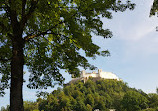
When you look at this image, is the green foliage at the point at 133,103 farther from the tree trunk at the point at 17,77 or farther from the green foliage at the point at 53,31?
the tree trunk at the point at 17,77

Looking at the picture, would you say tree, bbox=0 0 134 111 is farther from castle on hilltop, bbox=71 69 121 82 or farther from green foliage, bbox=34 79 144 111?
castle on hilltop, bbox=71 69 121 82

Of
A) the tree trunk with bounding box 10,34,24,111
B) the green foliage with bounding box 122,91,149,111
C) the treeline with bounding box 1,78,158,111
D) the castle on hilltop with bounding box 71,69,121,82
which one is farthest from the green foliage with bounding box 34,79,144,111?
the tree trunk with bounding box 10,34,24,111

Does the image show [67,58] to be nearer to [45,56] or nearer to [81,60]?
[81,60]

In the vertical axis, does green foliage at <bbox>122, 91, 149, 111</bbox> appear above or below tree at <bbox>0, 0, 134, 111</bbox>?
below

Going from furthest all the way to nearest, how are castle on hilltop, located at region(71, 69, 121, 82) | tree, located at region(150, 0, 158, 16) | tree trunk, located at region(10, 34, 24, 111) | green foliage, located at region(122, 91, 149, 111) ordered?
castle on hilltop, located at region(71, 69, 121, 82)
green foliage, located at region(122, 91, 149, 111)
tree, located at region(150, 0, 158, 16)
tree trunk, located at region(10, 34, 24, 111)

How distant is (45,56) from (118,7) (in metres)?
4.82

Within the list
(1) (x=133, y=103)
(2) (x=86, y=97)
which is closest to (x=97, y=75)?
(2) (x=86, y=97)

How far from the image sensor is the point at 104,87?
136 m

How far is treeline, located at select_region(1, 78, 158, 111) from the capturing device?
63.1 metres

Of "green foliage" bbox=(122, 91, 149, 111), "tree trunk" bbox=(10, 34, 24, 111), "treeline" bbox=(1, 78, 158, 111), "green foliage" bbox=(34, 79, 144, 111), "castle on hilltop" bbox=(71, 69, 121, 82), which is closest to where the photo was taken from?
"tree trunk" bbox=(10, 34, 24, 111)

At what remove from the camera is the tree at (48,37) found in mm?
7160

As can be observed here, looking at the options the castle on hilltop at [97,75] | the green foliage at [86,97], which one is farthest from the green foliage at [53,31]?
the castle on hilltop at [97,75]

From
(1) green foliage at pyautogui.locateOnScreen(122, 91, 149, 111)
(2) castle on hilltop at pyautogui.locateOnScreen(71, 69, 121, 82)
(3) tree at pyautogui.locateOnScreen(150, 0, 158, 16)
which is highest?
(2) castle on hilltop at pyautogui.locateOnScreen(71, 69, 121, 82)

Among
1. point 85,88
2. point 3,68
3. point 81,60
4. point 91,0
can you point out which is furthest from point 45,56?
point 85,88
